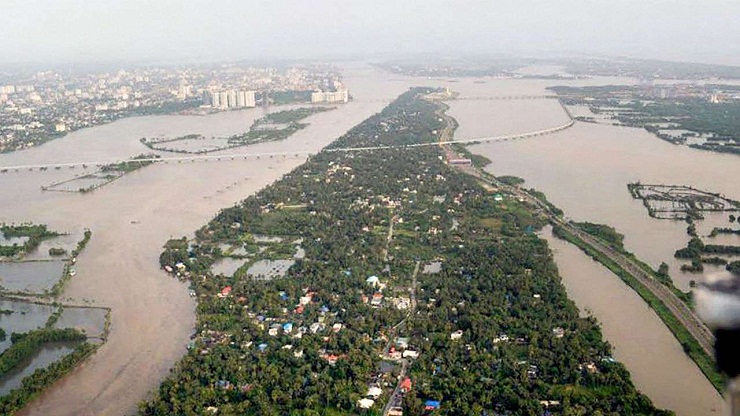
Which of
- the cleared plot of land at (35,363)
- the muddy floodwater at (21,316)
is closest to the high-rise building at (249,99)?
the muddy floodwater at (21,316)

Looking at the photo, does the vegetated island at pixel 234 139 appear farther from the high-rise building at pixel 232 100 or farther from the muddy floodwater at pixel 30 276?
the muddy floodwater at pixel 30 276

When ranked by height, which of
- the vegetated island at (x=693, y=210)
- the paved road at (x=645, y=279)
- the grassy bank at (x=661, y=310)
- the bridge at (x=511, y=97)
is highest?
the bridge at (x=511, y=97)

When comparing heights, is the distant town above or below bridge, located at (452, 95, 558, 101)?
below

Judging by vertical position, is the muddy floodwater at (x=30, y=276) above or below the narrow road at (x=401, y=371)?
below

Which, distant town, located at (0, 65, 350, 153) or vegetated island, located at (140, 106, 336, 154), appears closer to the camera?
vegetated island, located at (140, 106, 336, 154)

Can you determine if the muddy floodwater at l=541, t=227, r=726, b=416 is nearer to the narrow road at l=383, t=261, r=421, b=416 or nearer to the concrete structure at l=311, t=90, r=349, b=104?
the narrow road at l=383, t=261, r=421, b=416

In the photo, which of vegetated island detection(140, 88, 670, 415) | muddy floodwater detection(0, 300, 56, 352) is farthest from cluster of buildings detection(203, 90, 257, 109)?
muddy floodwater detection(0, 300, 56, 352)

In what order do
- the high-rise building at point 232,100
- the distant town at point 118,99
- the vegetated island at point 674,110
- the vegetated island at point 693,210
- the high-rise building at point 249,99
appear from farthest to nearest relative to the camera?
the high-rise building at point 249,99 → the high-rise building at point 232,100 → the distant town at point 118,99 → the vegetated island at point 674,110 → the vegetated island at point 693,210
